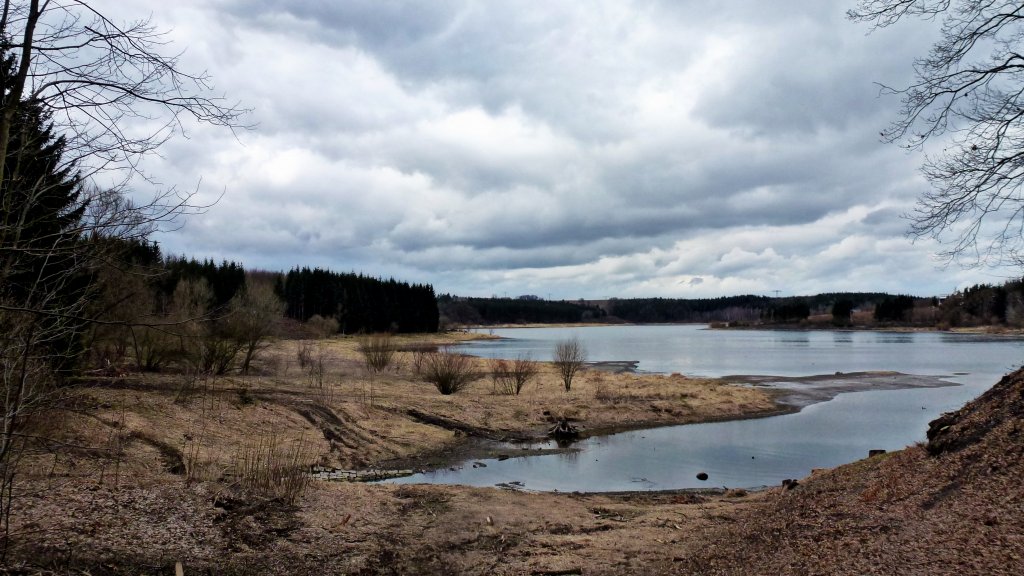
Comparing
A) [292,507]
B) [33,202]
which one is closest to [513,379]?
[292,507]

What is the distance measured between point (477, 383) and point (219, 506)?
1116 inches

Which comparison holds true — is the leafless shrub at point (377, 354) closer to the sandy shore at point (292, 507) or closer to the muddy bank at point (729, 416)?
the sandy shore at point (292, 507)

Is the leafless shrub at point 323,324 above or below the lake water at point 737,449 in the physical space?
above

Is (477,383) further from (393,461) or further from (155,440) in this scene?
(155,440)

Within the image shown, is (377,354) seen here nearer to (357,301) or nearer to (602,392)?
(602,392)

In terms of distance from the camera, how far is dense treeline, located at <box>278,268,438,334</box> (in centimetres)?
10025

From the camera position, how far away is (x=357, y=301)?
342 ft

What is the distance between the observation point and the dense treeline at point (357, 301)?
3947 inches

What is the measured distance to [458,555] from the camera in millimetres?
9156

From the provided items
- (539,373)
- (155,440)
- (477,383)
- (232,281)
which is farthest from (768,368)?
(232,281)

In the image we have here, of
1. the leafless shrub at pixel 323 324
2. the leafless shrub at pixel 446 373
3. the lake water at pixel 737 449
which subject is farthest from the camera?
the leafless shrub at pixel 323 324

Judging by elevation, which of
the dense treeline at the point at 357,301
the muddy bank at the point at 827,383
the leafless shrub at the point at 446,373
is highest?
the dense treeline at the point at 357,301

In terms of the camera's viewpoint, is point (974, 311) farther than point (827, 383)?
Yes

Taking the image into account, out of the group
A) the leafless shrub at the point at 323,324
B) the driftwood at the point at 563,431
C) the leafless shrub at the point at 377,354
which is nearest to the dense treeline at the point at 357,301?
the leafless shrub at the point at 323,324
